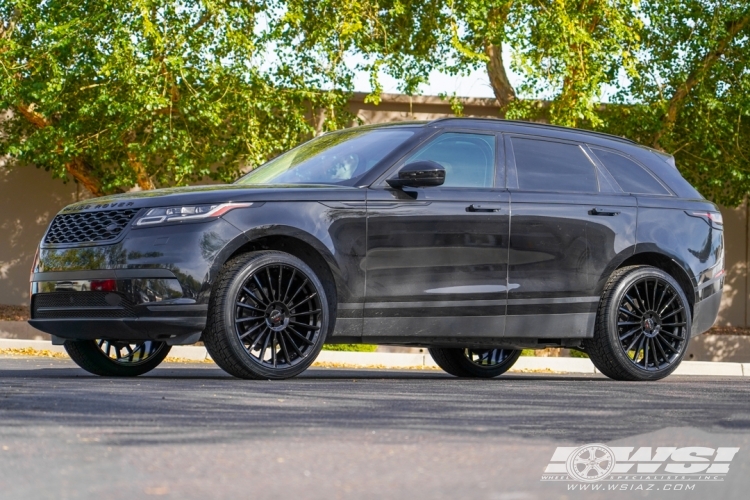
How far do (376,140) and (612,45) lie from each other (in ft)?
30.8

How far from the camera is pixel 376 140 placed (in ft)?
28.7

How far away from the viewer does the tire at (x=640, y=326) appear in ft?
29.7

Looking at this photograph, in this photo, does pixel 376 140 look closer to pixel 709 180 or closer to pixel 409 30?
pixel 409 30

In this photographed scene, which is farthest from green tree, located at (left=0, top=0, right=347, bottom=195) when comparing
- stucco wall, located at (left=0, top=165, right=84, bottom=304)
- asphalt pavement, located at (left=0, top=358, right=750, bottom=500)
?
asphalt pavement, located at (left=0, top=358, right=750, bottom=500)

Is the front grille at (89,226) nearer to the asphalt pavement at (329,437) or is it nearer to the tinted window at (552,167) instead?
the asphalt pavement at (329,437)

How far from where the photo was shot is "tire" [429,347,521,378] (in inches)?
410

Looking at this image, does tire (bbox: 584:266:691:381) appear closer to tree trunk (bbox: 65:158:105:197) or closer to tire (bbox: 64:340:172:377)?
tire (bbox: 64:340:172:377)

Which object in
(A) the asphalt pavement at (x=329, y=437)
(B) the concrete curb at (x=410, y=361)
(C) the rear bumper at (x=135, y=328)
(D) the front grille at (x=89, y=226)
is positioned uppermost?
(D) the front grille at (x=89, y=226)

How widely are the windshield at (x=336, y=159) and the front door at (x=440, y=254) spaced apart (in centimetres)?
24

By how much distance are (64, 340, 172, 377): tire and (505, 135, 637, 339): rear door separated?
263 centimetres

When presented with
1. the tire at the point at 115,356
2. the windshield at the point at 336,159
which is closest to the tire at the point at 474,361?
the windshield at the point at 336,159

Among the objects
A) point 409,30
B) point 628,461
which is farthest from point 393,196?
point 409,30

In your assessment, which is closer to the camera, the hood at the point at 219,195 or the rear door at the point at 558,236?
the hood at the point at 219,195
